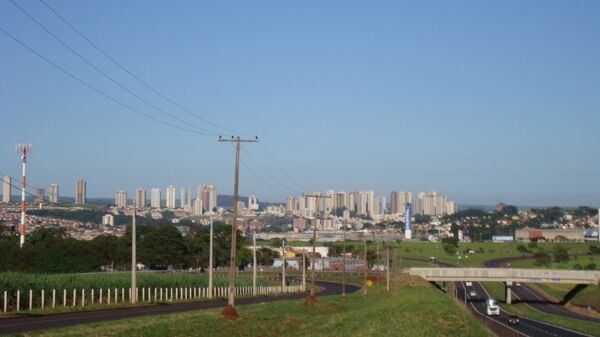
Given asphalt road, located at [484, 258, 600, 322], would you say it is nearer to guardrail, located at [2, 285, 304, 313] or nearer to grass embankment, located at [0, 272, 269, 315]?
guardrail, located at [2, 285, 304, 313]

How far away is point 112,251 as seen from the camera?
118m

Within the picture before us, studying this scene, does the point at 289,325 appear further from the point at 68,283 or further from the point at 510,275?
the point at 510,275

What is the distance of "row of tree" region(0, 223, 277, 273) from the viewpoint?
101250 millimetres

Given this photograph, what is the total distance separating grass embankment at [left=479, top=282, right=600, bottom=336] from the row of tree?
41.1 m

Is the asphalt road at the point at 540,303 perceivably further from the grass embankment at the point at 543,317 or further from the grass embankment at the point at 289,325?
the grass embankment at the point at 289,325

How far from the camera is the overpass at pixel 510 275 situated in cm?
10994

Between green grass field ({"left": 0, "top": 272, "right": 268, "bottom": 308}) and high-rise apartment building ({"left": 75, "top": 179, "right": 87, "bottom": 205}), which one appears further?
high-rise apartment building ({"left": 75, "top": 179, "right": 87, "bottom": 205})

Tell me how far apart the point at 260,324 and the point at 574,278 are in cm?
7833

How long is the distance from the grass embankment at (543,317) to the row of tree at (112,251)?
135 feet

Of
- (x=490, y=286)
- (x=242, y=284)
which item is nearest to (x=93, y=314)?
(x=242, y=284)

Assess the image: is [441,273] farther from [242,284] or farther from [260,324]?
[260,324]

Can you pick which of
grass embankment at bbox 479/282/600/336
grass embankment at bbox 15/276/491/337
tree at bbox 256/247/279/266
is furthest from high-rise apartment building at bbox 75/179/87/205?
grass embankment at bbox 15/276/491/337

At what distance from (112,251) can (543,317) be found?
58.3m

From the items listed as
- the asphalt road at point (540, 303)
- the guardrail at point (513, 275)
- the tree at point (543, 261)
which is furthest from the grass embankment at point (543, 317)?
the tree at point (543, 261)
